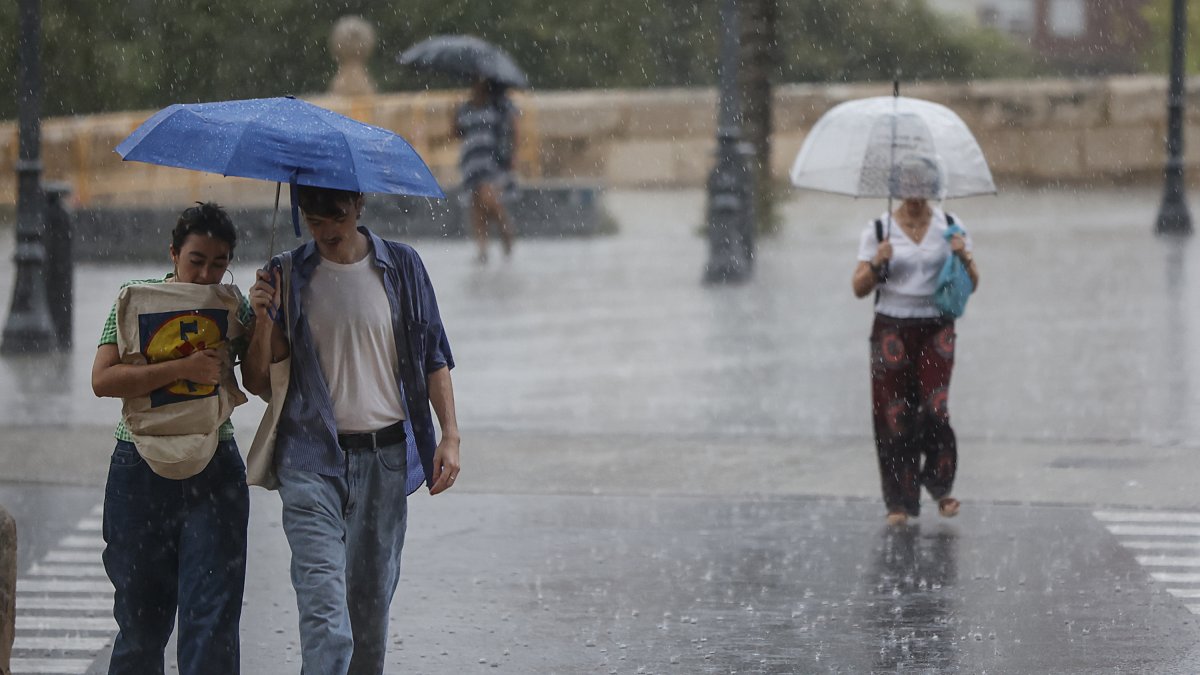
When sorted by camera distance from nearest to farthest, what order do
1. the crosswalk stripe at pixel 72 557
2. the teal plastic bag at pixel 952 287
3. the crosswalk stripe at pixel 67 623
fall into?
the crosswalk stripe at pixel 67 623 → the crosswalk stripe at pixel 72 557 → the teal plastic bag at pixel 952 287

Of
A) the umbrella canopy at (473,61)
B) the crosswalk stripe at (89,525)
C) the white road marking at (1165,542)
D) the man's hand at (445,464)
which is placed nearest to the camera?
the man's hand at (445,464)

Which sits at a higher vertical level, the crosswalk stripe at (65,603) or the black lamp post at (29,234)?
the black lamp post at (29,234)

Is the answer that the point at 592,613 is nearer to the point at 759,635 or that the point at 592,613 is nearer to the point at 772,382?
the point at 759,635

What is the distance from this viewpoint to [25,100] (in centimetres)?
1282

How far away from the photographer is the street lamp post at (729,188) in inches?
657

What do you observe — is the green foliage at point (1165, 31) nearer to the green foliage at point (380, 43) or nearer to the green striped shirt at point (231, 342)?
the green foliage at point (380, 43)

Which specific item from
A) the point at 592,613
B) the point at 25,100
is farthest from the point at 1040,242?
the point at 592,613

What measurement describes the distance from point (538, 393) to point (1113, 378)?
11.6 ft

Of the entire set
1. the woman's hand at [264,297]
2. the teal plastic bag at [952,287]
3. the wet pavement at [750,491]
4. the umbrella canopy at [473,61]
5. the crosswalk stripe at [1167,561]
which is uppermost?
the umbrella canopy at [473,61]

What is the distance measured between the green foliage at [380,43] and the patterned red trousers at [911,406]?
74.0 ft

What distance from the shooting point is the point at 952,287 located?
780 cm

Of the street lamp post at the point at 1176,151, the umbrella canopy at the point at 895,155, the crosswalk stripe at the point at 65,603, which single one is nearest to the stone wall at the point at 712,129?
the street lamp post at the point at 1176,151

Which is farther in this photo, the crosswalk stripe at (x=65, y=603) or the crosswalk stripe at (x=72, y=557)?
the crosswalk stripe at (x=72, y=557)

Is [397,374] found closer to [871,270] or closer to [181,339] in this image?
[181,339]
